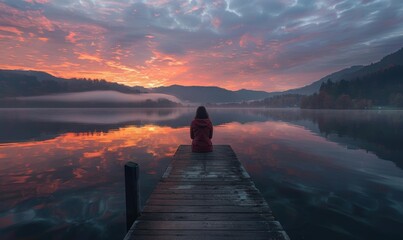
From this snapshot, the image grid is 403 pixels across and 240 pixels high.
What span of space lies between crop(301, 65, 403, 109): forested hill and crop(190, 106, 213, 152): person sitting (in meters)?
188

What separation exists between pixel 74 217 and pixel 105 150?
1314cm

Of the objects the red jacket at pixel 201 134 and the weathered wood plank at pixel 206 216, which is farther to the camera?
the red jacket at pixel 201 134

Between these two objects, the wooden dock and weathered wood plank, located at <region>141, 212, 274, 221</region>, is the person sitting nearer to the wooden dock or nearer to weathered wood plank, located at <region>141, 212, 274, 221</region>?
the wooden dock

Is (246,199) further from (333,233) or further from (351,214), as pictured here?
(351,214)

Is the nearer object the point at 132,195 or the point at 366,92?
the point at 132,195

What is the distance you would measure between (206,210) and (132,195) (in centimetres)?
223

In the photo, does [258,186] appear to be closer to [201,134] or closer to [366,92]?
[201,134]

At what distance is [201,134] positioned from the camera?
41.7 feet

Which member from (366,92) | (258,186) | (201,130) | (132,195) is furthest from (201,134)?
(366,92)

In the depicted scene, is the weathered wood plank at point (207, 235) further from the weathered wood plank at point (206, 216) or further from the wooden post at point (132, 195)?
the wooden post at point (132, 195)

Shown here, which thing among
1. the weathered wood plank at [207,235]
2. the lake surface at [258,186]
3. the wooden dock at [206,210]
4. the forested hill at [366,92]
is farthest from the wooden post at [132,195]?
the forested hill at [366,92]

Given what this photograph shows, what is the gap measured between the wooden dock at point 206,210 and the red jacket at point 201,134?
2889mm

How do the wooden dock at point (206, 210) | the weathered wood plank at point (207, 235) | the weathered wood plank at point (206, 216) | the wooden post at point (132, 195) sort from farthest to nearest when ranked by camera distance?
1. the wooden post at point (132, 195)
2. the weathered wood plank at point (206, 216)
3. the wooden dock at point (206, 210)
4. the weathered wood plank at point (207, 235)

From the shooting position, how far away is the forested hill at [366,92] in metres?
168
